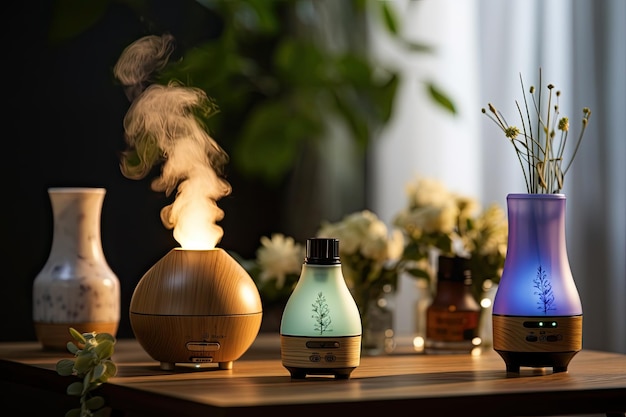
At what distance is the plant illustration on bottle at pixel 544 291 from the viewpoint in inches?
51.4

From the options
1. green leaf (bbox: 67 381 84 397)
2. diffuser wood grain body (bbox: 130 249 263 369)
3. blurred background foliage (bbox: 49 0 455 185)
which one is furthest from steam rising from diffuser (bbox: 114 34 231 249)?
blurred background foliage (bbox: 49 0 455 185)

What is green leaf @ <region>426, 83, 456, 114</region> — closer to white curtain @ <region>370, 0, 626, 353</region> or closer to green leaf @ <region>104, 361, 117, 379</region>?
white curtain @ <region>370, 0, 626, 353</region>

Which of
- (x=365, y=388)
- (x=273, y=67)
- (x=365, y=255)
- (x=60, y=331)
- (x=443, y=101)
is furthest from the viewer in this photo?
(x=273, y=67)

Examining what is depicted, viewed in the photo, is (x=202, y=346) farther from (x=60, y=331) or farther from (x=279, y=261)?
(x=279, y=261)

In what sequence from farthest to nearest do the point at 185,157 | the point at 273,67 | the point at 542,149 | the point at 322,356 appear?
the point at 273,67
the point at 185,157
the point at 542,149
the point at 322,356

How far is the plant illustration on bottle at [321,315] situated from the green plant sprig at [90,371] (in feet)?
0.79

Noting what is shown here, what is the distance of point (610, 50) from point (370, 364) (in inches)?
31.9

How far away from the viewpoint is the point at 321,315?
1283 millimetres

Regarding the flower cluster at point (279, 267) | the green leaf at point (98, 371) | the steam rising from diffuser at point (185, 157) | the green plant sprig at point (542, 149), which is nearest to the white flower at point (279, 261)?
the flower cluster at point (279, 267)

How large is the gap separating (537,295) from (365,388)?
0.90 ft

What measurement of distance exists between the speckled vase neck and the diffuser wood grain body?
0.27 metres

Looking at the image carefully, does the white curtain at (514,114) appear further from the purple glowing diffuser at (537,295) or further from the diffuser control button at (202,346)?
the diffuser control button at (202,346)

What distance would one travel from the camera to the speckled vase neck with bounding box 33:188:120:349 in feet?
5.31

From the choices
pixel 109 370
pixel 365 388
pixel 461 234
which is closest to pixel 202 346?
pixel 109 370
